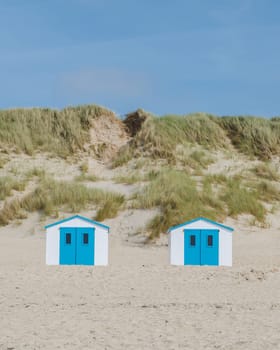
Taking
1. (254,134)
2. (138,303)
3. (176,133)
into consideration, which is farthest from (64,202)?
(138,303)

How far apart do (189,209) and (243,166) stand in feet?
23.5

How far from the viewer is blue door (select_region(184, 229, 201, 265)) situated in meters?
17.5

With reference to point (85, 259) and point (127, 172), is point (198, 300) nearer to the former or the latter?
point (85, 259)

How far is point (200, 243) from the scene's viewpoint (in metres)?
17.5

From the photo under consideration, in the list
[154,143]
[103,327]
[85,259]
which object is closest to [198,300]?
[103,327]

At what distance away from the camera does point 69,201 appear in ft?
84.0

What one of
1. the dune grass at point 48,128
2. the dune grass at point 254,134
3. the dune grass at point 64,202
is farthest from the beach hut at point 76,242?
the dune grass at point 254,134

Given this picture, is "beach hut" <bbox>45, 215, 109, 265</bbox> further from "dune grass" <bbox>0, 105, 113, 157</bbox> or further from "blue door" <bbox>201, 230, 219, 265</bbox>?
"dune grass" <bbox>0, 105, 113, 157</bbox>

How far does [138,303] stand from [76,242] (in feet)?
19.8

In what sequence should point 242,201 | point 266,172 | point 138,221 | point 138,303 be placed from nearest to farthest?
point 138,303
point 138,221
point 242,201
point 266,172

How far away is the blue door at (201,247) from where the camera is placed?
1752cm

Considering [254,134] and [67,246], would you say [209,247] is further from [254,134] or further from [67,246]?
[254,134]

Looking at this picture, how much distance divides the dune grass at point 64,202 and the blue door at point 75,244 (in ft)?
21.7

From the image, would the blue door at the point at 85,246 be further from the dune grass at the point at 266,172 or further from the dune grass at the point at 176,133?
the dune grass at the point at 176,133
